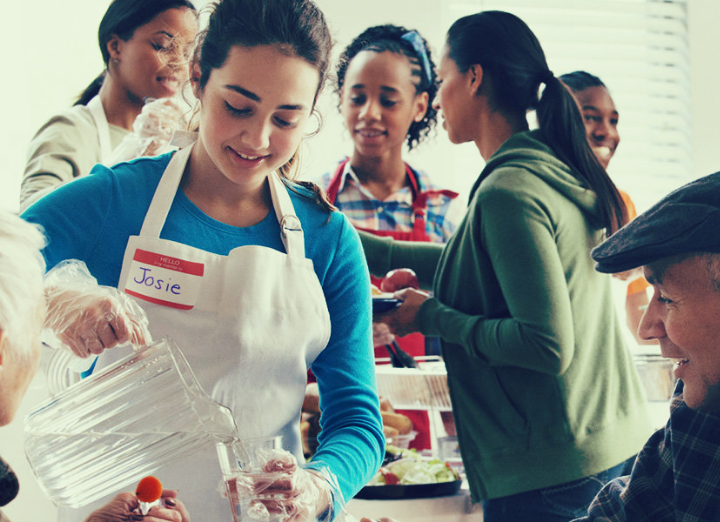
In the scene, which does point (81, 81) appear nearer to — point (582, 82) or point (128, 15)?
point (128, 15)

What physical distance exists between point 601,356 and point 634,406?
159mm

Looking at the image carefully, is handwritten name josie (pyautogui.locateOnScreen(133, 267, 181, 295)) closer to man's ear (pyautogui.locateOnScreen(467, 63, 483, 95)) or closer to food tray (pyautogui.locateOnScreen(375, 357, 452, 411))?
food tray (pyautogui.locateOnScreen(375, 357, 452, 411))

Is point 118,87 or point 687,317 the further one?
point 118,87

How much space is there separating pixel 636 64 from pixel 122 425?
3538mm

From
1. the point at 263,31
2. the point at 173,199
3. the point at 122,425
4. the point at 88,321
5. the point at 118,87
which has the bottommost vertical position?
the point at 122,425

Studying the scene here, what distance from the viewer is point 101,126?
202cm

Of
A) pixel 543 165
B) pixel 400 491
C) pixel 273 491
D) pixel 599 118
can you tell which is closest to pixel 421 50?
pixel 599 118

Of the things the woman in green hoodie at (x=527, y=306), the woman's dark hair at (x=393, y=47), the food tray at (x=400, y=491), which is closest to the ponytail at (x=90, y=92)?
the woman's dark hair at (x=393, y=47)

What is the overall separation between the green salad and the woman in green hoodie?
10 centimetres

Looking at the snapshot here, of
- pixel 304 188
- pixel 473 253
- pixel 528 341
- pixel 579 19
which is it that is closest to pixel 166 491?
pixel 304 188

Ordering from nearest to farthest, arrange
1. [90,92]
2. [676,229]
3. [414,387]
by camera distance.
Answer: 1. [676,229]
2. [414,387]
3. [90,92]

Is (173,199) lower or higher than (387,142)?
lower

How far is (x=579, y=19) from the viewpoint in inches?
145

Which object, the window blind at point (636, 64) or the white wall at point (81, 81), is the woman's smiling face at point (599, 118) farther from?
the window blind at point (636, 64)
